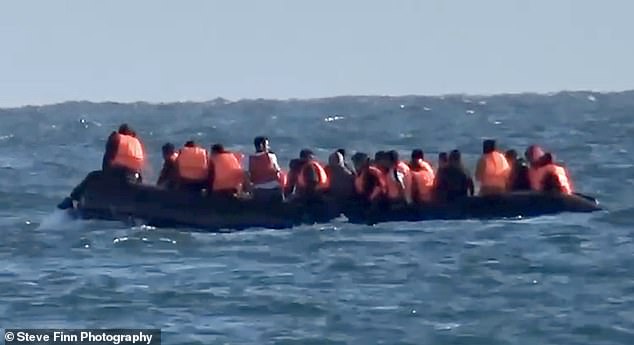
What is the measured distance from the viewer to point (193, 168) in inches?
1339

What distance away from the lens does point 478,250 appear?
3203 centimetres

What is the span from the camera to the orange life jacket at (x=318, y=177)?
33.4 meters

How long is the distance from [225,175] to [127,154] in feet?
6.94

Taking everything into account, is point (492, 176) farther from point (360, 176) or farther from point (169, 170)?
point (169, 170)

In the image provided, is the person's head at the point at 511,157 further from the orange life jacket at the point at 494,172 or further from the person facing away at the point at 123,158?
the person facing away at the point at 123,158

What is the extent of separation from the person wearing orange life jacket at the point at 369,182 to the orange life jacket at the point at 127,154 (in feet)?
12.4

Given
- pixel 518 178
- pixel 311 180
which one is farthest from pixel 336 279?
pixel 518 178

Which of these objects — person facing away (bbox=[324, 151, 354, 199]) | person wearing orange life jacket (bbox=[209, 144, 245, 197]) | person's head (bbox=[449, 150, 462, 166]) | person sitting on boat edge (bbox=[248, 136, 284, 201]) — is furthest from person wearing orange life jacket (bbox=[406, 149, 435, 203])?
person wearing orange life jacket (bbox=[209, 144, 245, 197])

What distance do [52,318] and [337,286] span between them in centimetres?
434

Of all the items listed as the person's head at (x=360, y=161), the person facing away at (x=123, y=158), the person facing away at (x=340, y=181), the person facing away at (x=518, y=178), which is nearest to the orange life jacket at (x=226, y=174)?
the person facing away at (x=340, y=181)

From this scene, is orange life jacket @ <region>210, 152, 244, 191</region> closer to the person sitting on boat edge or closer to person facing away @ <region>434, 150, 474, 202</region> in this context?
the person sitting on boat edge

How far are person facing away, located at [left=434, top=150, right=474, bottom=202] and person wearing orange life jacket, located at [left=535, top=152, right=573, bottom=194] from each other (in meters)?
1.18

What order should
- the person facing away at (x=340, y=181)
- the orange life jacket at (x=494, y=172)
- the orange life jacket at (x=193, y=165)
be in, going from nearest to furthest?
1. the person facing away at (x=340, y=181)
2. the orange life jacket at (x=193, y=165)
3. the orange life jacket at (x=494, y=172)

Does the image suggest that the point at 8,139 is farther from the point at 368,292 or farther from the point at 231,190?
the point at 368,292
